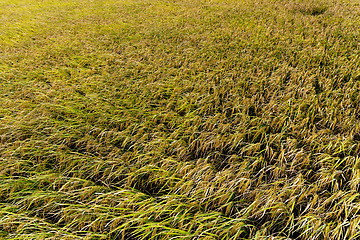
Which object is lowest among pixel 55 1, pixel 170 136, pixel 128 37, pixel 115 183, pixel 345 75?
pixel 115 183

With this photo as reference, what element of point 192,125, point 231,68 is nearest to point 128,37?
point 231,68

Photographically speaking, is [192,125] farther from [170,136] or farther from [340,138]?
[340,138]

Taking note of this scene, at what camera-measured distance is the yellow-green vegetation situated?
183cm

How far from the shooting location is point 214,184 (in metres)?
2.06

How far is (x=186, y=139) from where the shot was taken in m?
2.86

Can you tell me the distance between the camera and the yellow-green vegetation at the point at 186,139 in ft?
6.01

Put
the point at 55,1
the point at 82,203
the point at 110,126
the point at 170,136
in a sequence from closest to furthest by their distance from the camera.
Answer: the point at 82,203, the point at 170,136, the point at 110,126, the point at 55,1

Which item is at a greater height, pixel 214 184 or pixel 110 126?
pixel 110 126

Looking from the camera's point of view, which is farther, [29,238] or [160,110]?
[160,110]

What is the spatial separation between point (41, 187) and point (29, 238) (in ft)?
2.26

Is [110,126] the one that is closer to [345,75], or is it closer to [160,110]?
[160,110]

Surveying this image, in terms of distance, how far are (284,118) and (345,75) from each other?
2041 mm

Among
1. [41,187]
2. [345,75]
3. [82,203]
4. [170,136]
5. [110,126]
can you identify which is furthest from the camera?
[345,75]

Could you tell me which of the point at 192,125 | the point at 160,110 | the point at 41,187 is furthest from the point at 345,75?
the point at 41,187
